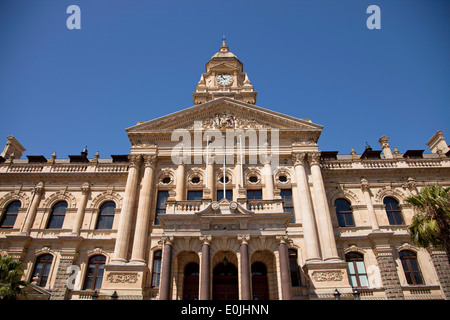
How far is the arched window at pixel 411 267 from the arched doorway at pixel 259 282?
10978 mm

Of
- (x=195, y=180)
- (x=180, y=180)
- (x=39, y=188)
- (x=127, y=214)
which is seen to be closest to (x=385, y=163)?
(x=195, y=180)

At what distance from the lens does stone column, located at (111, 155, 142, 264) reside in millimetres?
23688

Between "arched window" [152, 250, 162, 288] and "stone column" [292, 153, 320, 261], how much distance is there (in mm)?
10970

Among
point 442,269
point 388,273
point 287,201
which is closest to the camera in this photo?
point 388,273

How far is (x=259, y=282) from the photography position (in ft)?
77.4

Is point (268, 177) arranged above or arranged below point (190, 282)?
above

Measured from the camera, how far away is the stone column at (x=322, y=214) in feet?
78.1

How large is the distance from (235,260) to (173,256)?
4.51 m

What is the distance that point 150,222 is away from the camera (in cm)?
2588

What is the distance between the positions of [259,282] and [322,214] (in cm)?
715

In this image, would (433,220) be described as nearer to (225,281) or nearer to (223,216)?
(223,216)

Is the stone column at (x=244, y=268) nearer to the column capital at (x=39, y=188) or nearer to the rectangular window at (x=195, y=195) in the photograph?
the rectangular window at (x=195, y=195)

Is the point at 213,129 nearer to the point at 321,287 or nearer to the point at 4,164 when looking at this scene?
the point at 321,287
